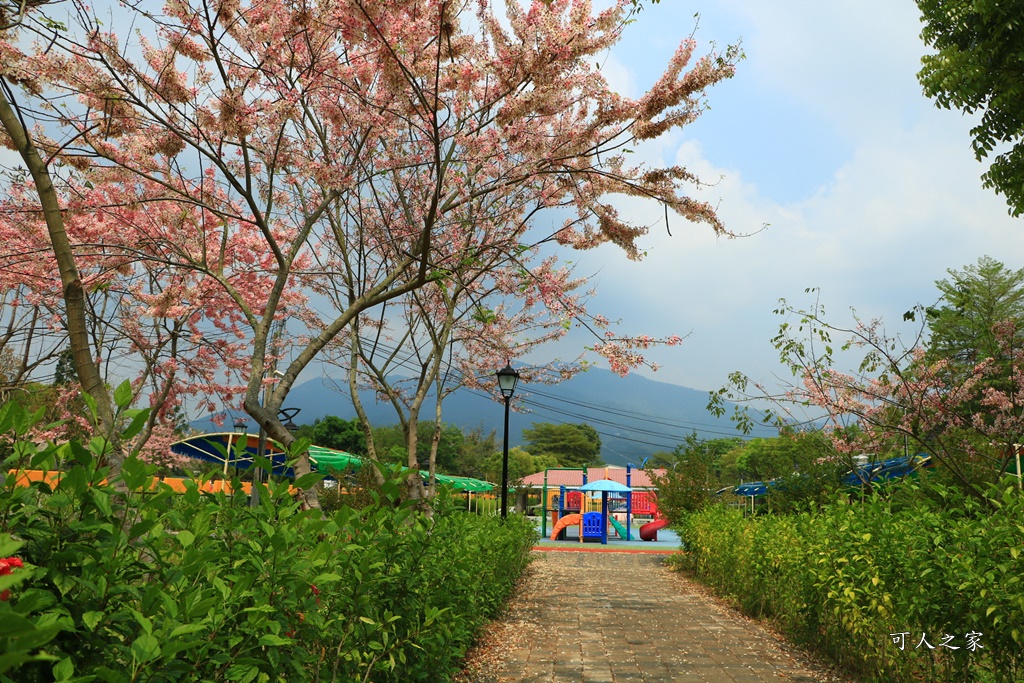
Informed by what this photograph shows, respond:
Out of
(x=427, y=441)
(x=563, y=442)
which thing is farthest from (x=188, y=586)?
(x=563, y=442)

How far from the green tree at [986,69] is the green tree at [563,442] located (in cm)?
7166

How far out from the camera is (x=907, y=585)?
4734 mm

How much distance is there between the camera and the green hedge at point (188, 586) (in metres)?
1.58

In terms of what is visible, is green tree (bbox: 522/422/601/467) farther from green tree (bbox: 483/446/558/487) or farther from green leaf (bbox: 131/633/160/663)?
green leaf (bbox: 131/633/160/663)

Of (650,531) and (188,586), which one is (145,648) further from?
(650,531)

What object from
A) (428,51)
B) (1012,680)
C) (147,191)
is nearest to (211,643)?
(1012,680)

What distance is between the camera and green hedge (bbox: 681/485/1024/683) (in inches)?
157

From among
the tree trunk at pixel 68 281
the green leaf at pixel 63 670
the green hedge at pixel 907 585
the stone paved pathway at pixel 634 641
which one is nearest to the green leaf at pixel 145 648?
the green leaf at pixel 63 670

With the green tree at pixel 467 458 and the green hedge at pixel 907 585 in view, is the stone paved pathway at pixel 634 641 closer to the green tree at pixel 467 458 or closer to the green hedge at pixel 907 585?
the green hedge at pixel 907 585

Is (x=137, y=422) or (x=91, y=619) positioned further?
(x=137, y=422)

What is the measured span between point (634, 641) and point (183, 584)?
21.5ft

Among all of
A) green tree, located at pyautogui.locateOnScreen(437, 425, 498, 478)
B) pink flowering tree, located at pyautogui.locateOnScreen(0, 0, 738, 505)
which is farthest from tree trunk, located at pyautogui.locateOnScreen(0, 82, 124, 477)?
green tree, located at pyautogui.locateOnScreen(437, 425, 498, 478)

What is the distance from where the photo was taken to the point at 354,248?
35.6ft

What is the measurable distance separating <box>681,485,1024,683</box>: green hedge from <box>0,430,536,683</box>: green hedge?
302 cm
